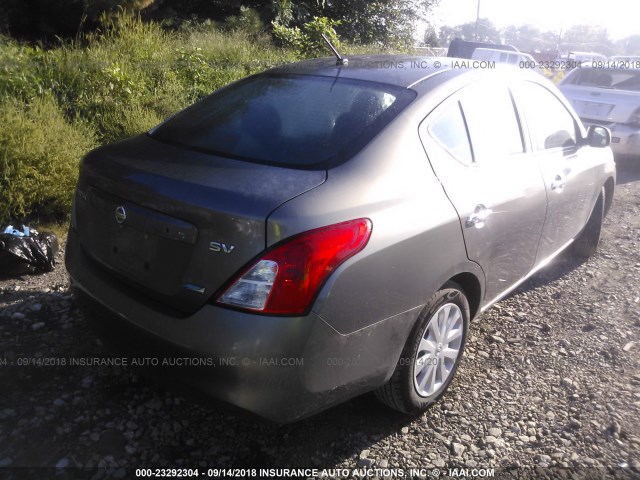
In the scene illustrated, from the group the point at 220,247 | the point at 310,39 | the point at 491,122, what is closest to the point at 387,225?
the point at 220,247

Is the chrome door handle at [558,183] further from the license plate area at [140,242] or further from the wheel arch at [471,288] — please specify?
the license plate area at [140,242]

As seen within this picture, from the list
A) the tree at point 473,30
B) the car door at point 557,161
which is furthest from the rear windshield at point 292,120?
the tree at point 473,30

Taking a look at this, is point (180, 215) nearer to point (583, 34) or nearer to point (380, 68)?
point (380, 68)

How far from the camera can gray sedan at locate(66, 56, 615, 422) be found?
83.3 inches

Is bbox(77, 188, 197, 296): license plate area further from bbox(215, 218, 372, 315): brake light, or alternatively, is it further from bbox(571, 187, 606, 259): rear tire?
bbox(571, 187, 606, 259): rear tire

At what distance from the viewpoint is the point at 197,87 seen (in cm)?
711

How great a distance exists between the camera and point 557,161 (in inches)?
149

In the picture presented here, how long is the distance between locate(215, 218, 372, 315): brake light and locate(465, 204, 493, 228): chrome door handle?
978mm

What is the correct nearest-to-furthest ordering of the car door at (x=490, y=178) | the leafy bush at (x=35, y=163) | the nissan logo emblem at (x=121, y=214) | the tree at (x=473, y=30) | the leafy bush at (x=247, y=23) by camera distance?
the nissan logo emblem at (x=121, y=214)
the car door at (x=490, y=178)
the leafy bush at (x=35, y=163)
the leafy bush at (x=247, y=23)
the tree at (x=473, y=30)

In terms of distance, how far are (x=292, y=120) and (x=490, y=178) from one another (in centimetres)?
108

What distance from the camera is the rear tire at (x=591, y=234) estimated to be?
4945 millimetres

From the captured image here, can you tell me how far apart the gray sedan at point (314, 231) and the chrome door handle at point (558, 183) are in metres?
0.26

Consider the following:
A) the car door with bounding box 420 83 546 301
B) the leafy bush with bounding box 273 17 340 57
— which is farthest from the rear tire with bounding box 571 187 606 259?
the leafy bush with bounding box 273 17 340 57

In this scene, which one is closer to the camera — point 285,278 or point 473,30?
point 285,278
